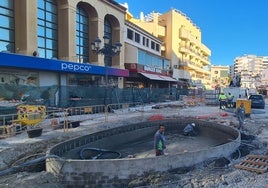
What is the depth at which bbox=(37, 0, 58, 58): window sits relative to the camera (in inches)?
1045

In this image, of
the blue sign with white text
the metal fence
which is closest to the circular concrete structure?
the blue sign with white text

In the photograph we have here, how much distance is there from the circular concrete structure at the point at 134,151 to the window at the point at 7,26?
13793 millimetres

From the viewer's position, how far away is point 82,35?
33094mm

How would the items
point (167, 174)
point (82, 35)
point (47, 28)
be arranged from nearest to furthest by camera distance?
point (167, 174), point (47, 28), point (82, 35)

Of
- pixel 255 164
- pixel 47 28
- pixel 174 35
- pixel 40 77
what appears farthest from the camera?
pixel 174 35

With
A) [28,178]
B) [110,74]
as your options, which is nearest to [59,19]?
[110,74]

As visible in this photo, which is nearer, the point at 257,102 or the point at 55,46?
the point at 55,46

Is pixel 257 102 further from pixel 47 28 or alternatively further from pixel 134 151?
pixel 47 28

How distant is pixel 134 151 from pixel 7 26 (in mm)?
16780

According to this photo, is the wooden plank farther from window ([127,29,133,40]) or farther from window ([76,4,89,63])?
window ([127,29,133,40])

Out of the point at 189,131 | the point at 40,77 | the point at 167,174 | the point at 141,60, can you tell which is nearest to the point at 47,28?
the point at 40,77

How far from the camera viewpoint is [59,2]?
93.2ft

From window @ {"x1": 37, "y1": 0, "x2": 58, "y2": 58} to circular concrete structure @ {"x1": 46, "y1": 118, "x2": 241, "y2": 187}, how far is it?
1481 centimetres

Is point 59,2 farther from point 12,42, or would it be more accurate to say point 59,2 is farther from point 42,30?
point 12,42
